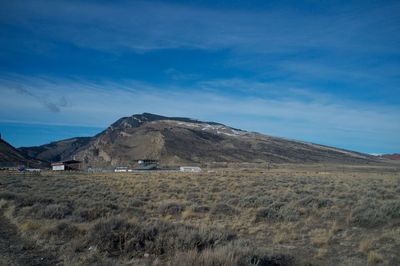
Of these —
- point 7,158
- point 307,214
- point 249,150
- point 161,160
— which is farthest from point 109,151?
point 307,214

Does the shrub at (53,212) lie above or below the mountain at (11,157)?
below

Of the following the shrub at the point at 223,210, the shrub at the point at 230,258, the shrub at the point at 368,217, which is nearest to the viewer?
the shrub at the point at 230,258

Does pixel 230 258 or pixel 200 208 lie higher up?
pixel 230 258

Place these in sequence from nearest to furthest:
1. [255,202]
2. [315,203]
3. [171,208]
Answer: [171,208]
[315,203]
[255,202]

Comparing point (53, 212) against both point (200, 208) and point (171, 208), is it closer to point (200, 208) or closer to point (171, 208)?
point (171, 208)

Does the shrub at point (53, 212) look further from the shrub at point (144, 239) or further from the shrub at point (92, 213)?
the shrub at point (144, 239)

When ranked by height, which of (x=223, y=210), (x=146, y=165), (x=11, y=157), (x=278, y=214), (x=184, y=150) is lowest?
(x=223, y=210)

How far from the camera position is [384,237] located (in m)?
10.5

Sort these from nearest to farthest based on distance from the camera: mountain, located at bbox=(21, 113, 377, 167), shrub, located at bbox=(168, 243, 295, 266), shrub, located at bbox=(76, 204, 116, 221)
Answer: shrub, located at bbox=(168, 243, 295, 266), shrub, located at bbox=(76, 204, 116, 221), mountain, located at bbox=(21, 113, 377, 167)

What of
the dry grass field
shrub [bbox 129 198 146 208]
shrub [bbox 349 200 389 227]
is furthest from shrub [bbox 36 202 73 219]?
shrub [bbox 349 200 389 227]

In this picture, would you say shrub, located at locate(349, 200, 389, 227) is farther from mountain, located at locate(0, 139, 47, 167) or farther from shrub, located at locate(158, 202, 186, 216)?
mountain, located at locate(0, 139, 47, 167)

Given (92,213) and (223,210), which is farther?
(223,210)

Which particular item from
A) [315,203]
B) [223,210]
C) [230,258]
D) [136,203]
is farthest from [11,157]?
[230,258]

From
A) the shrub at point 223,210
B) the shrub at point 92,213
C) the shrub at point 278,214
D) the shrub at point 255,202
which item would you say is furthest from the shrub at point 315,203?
the shrub at point 92,213
